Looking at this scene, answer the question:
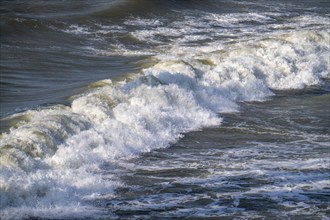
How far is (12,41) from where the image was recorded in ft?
69.6

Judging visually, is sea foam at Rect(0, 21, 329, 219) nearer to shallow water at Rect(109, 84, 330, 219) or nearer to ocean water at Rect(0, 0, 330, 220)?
ocean water at Rect(0, 0, 330, 220)

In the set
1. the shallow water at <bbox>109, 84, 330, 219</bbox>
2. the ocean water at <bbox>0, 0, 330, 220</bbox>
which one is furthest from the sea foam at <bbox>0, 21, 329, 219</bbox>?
the shallow water at <bbox>109, 84, 330, 219</bbox>

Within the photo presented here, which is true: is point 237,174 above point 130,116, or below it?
below

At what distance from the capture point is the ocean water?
8.74m

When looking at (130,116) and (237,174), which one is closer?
(237,174)

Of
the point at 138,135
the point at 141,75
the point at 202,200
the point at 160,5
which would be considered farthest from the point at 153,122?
the point at 160,5

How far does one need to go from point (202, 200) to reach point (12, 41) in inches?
533

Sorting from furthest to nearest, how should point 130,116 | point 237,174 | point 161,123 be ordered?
point 161,123, point 130,116, point 237,174

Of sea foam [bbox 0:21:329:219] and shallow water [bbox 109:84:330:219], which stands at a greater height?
sea foam [bbox 0:21:329:219]

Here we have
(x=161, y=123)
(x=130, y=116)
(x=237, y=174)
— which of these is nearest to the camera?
(x=237, y=174)

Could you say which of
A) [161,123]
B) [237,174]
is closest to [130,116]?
[161,123]

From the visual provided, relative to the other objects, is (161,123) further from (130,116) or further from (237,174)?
(237,174)

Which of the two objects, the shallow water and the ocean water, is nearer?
the shallow water

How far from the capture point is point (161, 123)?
497 inches
